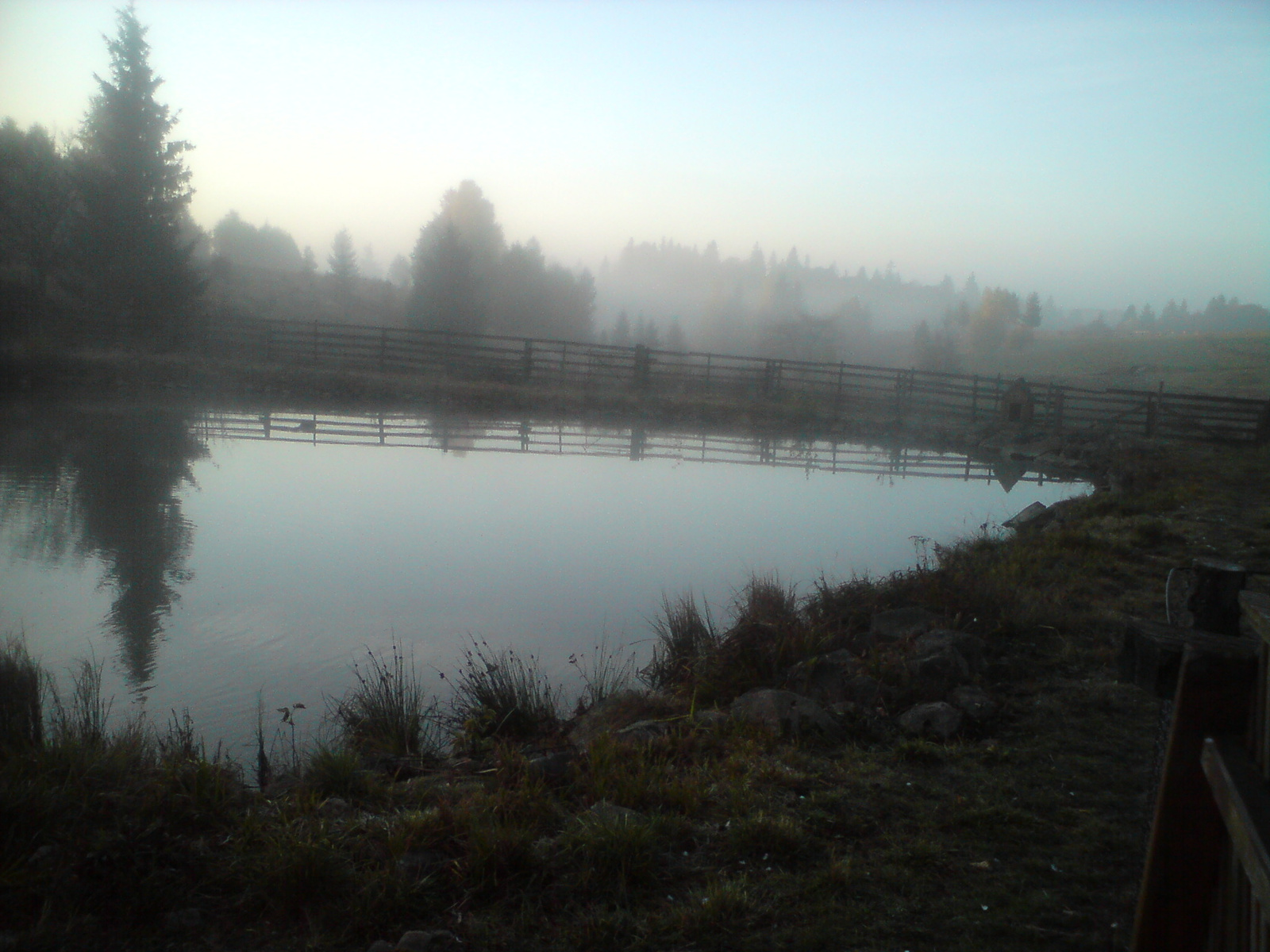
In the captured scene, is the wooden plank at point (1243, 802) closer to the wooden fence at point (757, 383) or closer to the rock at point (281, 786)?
the rock at point (281, 786)

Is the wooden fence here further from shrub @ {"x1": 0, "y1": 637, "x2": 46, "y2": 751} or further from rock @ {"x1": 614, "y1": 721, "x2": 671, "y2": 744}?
shrub @ {"x1": 0, "y1": 637, "x2": 46, "y2": 751}

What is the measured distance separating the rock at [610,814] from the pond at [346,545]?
206cm

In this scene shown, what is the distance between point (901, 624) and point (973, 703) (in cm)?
123

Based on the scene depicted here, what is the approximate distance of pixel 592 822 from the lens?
10.1 feet

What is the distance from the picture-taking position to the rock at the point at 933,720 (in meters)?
4.32

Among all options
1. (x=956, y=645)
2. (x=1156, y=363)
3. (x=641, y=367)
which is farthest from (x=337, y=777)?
(x=1156, y=363)

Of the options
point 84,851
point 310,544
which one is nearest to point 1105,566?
point 310,544

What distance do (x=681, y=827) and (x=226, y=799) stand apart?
170cm

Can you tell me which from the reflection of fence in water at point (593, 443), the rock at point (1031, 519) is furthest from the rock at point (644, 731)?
the reflection of fence in water at point (593, 443)

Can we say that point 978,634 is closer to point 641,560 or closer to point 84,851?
point 641,560

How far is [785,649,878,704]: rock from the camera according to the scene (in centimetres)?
484

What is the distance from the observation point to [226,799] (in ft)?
10.3

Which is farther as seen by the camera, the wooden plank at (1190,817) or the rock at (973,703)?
the rock at (973,703)

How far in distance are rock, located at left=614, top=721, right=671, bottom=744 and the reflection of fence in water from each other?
1079 cm
